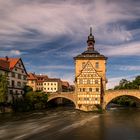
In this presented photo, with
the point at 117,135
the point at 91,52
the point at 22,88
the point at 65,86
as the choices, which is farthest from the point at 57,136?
the point at 65,86

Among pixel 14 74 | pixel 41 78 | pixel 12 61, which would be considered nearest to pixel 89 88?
pixel 14 74

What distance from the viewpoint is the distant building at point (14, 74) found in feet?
222

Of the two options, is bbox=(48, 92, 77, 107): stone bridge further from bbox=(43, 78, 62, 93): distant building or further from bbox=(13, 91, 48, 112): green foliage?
bbox=(43, 78, 62, 93): distant building

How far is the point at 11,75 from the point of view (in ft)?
227

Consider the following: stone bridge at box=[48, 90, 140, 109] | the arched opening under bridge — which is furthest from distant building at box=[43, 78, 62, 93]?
stone bridge at box=[48, 90, 140, 109]

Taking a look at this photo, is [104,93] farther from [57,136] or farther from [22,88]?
[57,136]

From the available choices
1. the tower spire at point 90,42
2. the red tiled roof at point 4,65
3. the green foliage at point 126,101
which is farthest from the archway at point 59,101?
the red tiled roof at point 4,65

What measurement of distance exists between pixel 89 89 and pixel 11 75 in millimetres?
21138

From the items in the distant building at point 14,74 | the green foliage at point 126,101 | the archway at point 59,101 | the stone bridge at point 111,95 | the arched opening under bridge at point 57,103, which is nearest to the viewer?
the distant building at point 14,74

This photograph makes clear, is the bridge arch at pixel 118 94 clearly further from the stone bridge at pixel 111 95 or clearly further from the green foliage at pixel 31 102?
the green foliage at pixel 31 102

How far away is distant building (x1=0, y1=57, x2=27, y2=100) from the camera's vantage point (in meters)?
67.7

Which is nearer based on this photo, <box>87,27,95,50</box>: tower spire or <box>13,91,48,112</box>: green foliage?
<box>13,91,48,112</box>: green foliage

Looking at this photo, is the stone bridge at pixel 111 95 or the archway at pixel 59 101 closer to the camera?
the stone bridge at pixel 111 95

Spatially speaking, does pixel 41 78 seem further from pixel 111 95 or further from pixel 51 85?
pixel 111 95
